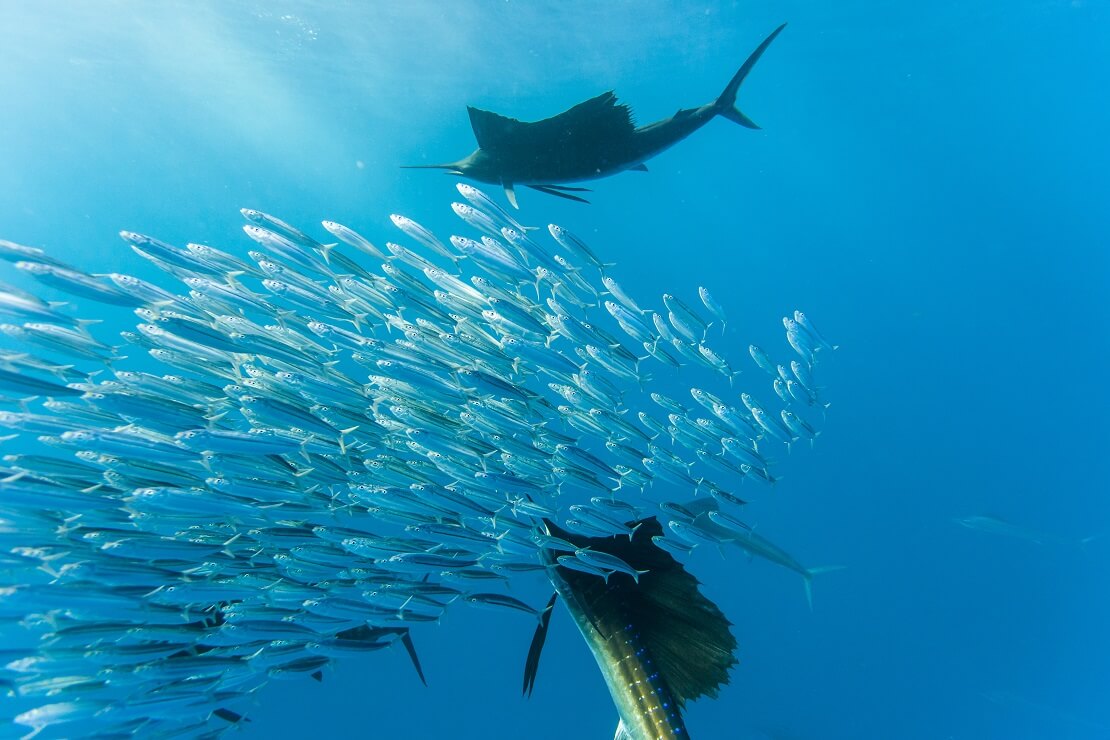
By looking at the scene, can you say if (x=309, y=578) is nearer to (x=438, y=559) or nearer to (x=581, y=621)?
(x=438, y=559)

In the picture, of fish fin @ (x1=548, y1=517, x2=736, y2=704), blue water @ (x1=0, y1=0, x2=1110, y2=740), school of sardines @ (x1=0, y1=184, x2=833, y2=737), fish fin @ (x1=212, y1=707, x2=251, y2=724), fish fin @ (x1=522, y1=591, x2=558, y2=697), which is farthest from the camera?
blue water @ (x1=0, y1=0, x2=1110, y2=740)

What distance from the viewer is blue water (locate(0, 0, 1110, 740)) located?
14000 millimetres

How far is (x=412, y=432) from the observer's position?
3.34 meters

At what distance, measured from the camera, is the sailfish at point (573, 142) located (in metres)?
3.50

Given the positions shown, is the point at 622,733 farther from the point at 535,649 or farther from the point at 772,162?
the point at 772,162

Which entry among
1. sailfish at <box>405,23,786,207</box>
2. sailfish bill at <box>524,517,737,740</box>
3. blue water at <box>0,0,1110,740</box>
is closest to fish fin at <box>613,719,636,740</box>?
sailfish bill at <box>524,517,737,740</box>

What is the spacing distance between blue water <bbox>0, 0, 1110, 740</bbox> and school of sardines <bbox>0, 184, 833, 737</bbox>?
35.5 feet

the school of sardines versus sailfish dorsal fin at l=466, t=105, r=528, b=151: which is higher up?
sailfish dorsal fin at l=466, t=105, r=528, b=151

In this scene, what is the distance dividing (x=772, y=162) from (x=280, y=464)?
35141 millimetres

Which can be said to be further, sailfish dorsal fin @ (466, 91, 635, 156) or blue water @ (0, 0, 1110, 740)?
blue water @ (0, 0, 1110, 740)

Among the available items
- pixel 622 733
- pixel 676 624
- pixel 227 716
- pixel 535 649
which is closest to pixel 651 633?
pixel 676 624

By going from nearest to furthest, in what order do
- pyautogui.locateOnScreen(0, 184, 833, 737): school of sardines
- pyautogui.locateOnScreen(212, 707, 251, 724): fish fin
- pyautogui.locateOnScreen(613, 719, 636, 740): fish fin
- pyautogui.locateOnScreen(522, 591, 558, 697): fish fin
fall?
1. pyautogui.locateOnScreen(613, 719, 636, 740): fish fin
2. pyautogui.locateOnScreen(522, 591, 558, 697): fish fin
3. pyautogui.locateOnScreen(0, 184, 833, 737): school of sardines
4. pyautogui.locateOnScreen(212, 707, 251, 724): fish fin

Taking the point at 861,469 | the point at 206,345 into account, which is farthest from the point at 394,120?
the point at 861,469

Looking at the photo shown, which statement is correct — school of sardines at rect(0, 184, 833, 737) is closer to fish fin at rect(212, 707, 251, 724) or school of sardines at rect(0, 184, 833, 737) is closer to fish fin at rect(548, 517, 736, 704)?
fish fin at rect(212, 707, 251, 724)
